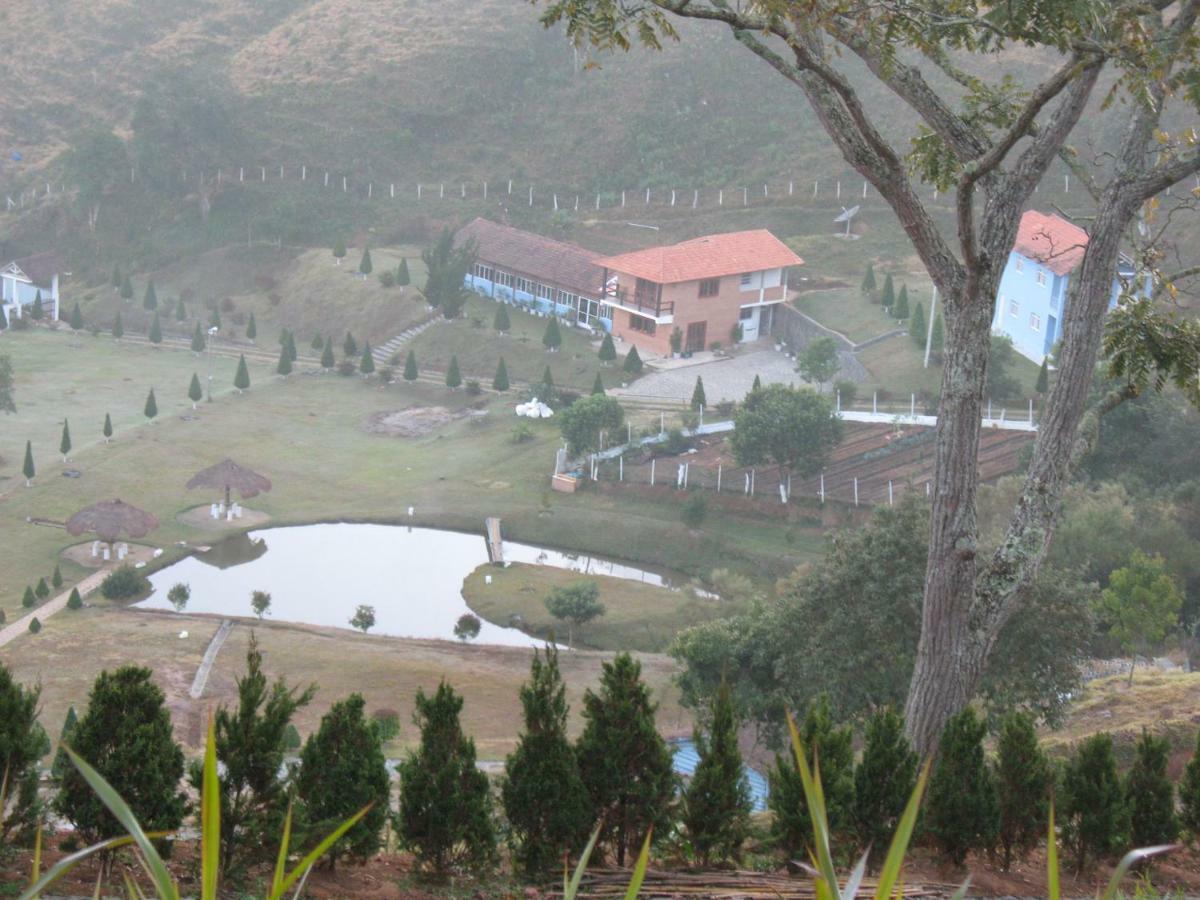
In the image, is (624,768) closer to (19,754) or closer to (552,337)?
(19,754)

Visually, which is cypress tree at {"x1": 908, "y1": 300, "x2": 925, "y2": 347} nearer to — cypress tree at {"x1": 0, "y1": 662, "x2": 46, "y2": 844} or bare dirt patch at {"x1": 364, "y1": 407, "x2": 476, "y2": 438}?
bare dirt patch at {"x1": 364, "y1": 407, "x2": 476, "y2": 438}

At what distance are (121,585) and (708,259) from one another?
24742mm

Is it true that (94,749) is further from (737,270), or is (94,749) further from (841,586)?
(737,270)

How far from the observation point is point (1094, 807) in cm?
935

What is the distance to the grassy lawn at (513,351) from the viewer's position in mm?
44875

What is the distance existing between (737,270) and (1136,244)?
3616 cm

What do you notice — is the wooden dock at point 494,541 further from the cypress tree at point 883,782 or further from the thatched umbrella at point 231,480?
the cypress tree at point 883,782

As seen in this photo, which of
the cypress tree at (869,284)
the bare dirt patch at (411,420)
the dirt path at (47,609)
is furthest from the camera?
the cypress tree at (869,284)

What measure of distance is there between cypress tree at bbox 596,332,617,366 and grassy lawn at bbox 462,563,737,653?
43.4 ft

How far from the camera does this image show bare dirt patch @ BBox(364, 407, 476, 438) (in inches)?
1640

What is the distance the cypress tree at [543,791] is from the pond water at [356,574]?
20.6m

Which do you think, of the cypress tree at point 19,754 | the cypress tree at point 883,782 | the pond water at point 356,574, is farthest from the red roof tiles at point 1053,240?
the cypress tree at point 19,754

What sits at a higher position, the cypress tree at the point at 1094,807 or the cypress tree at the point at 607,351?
the cypress tree at the point at 607,351

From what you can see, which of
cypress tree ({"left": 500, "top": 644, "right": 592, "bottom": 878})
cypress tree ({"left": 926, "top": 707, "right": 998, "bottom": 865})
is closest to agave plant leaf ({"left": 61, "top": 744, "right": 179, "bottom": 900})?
cypress tree ({"left": 500, "top": 644, "right": 592, "bottom": 878})
